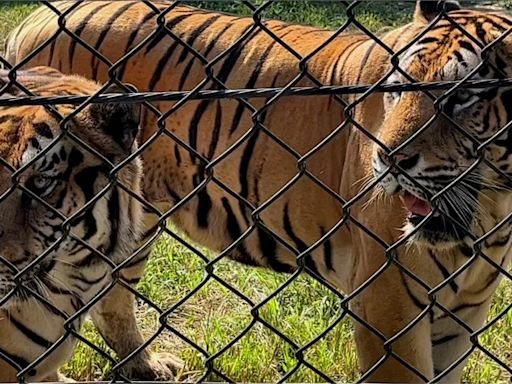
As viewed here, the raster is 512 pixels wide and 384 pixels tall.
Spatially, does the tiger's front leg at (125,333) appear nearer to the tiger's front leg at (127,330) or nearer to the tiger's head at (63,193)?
the tiger's front leg at (127,330)

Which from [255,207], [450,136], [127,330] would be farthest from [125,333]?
[450,136]

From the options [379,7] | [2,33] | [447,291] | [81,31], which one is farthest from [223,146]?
[379,7]

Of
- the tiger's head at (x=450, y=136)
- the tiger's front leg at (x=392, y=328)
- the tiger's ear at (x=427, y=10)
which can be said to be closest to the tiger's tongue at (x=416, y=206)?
the tiger's head at (x=450, y=136)

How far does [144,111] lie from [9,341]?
0.97 m

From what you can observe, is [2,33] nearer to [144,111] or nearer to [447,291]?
[144,111]

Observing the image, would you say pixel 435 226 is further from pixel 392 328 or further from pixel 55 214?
pixel 55 214

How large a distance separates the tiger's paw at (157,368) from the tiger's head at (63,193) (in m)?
0.95

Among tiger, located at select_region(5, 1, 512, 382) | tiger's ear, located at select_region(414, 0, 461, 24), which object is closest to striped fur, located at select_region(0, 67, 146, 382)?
tiger, located at select_region(5, 1, 512, 382)

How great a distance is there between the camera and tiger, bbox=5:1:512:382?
231cm

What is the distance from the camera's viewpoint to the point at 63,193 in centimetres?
226

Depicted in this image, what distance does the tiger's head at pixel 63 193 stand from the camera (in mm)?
2152

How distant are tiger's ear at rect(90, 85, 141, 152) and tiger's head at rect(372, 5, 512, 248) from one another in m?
0.55

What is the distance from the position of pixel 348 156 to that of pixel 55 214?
3.28 feet

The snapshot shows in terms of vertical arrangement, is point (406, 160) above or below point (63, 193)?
above
